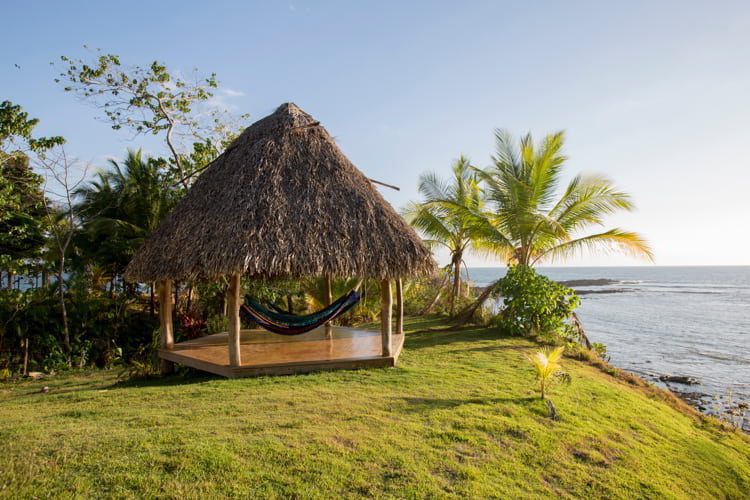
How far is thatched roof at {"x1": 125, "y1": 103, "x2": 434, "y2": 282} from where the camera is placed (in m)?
5.00

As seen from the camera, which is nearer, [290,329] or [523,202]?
[290,329]

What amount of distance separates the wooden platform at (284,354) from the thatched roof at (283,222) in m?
1.07

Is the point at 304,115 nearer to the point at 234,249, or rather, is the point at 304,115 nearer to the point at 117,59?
the point at 234,249

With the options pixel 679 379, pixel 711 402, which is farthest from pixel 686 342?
pixel 711 402

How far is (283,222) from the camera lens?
5254 millimetres

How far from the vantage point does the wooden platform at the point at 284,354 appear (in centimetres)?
542

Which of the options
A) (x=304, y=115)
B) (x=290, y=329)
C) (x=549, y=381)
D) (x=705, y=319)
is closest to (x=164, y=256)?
(x=290, y=329)

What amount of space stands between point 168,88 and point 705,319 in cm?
2064

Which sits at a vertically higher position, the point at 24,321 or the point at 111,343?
the point at 24,321

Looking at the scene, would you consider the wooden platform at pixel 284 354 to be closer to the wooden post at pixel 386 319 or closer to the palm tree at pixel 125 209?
the wooden post at pixel 386 319

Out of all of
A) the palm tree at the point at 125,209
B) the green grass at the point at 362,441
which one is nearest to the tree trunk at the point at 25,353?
Answer: the green grass at the point at 362,441

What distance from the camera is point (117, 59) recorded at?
9.24m

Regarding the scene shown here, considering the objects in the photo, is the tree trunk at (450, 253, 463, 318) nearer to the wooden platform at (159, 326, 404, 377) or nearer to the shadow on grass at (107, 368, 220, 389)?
the wooden platform at (159, 326, 404, 377)

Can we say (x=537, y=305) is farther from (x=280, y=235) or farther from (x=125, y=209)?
(x=125, y=209)
